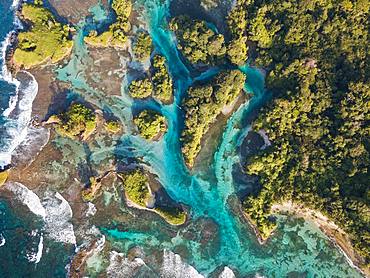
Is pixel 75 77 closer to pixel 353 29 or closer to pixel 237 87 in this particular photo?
pixel 237 87

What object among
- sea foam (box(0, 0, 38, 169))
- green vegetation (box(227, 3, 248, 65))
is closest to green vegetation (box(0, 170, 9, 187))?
sea foam (box(0, 0, 38, 169))

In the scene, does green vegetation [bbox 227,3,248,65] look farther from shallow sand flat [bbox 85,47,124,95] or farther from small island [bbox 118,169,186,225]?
small island [bbox 118,169,186,225]

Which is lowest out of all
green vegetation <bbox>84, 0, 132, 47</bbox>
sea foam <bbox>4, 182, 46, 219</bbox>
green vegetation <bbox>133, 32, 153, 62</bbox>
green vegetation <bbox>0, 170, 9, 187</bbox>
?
Answer: sea foam <bbox>4, 182, 46, 219</bbox>

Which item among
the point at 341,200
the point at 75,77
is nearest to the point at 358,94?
the point at 341,200

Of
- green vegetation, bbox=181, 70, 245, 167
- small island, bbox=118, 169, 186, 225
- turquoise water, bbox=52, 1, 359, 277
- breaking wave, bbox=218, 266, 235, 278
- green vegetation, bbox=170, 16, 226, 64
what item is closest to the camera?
breaking wave, bbox=218, 266, 235, 278

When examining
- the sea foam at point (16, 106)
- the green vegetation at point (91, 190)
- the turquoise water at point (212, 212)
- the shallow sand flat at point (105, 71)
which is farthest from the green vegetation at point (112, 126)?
the sea foam at point (16, 106)

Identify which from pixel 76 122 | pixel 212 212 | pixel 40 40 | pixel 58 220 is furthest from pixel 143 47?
pixel 58 220
